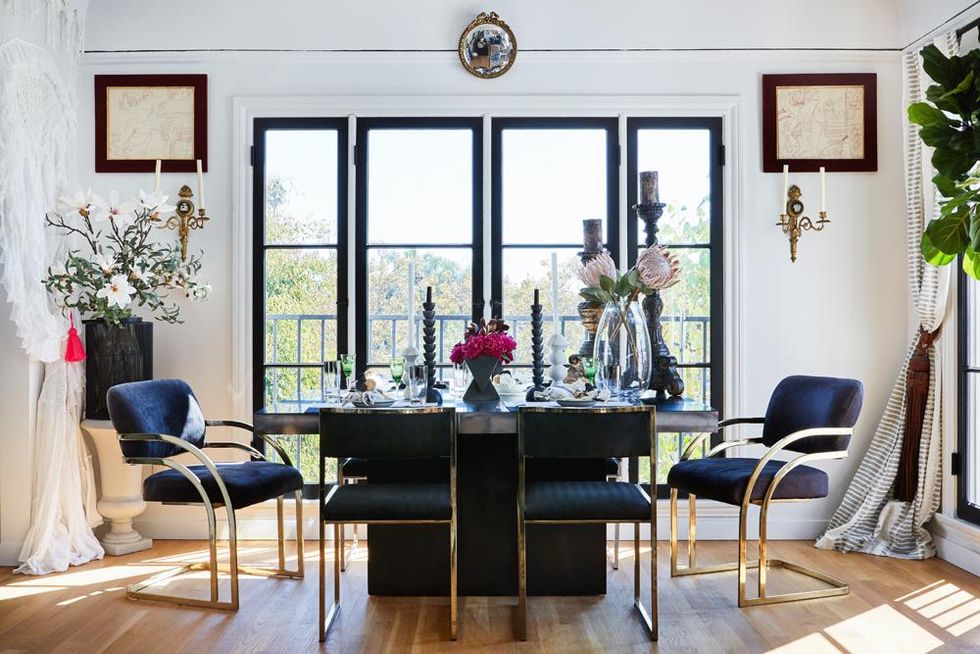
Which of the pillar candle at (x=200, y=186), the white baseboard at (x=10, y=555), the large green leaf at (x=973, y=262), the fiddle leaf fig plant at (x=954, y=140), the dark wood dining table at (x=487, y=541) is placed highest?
the pillar candle at (x=200, y=186)

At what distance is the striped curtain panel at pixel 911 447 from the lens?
3.94m

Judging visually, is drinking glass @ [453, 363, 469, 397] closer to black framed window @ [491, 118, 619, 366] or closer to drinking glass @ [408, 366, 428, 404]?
drinking glass @ [408, 366, 428, 404]

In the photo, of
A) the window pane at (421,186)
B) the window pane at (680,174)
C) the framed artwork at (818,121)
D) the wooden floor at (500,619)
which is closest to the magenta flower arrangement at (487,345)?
the wooden floor at (500,619)

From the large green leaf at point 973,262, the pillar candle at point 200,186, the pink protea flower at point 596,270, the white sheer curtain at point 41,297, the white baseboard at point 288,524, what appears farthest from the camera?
the white baseboard at point 288,524

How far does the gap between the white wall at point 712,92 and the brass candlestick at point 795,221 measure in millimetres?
54

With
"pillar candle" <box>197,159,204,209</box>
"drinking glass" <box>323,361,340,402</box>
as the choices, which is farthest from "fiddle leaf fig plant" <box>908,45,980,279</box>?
"pillar candle" <box>197,159,204,209</box>

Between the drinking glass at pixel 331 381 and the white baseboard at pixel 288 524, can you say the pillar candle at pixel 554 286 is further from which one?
the drinking glass at pixel 331 381

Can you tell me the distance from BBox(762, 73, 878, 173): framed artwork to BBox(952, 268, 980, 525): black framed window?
34.2 inches

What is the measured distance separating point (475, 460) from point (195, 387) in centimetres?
184

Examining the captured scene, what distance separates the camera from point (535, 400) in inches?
126

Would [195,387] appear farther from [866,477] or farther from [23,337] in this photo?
[866,477]

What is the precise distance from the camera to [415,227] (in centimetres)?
437

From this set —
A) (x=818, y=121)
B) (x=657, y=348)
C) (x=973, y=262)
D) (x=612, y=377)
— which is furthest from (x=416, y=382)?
(x=818, y=121)

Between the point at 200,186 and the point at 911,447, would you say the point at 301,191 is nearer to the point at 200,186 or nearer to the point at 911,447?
the point at 200,186
